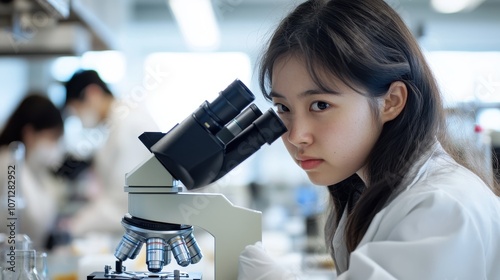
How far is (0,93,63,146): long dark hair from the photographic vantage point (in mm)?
2994

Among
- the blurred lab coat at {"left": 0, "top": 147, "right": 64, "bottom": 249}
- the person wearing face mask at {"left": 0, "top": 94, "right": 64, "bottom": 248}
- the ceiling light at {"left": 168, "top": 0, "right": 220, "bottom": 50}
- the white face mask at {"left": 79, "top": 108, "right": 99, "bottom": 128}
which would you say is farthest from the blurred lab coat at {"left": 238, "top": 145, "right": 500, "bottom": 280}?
the ceiling light at {"left": 168, "top": 0, "right": 220, "bottom": 50}

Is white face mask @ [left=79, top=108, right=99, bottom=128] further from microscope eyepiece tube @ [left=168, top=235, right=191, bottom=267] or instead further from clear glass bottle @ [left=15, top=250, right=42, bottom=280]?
microscope eyepiece tube @ [left=168, top=235, right=191, bottom=267]

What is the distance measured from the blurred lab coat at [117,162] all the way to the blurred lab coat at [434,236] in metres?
2.26

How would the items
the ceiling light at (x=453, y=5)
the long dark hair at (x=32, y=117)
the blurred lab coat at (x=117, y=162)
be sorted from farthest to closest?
1. the ceiling light at (x=453, y=5)
2. the blurred lab coat at (x=117, y=162)
3. the long dark hair at (x=32, y=117)

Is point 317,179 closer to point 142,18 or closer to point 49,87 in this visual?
point 49,87

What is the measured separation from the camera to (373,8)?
1.11 meters

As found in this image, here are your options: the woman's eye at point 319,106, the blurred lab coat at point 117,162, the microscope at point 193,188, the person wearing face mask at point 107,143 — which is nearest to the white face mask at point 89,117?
the person wearing face mask at point 107,143

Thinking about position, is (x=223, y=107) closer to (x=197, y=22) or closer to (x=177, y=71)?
(x=197, y=22)

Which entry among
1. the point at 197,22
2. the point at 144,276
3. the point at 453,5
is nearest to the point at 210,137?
the point at 144,276

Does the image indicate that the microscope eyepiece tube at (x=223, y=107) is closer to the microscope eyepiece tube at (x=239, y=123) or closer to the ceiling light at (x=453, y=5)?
the microscope eyepiece tube at (x=239, y=123)

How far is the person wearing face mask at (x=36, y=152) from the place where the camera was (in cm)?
284

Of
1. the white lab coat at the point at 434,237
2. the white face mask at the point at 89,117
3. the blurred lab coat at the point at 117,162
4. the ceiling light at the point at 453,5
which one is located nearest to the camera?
the white lab coat at the point at 434,237

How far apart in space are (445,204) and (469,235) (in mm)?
58

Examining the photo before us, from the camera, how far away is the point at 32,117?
10.0 feet
